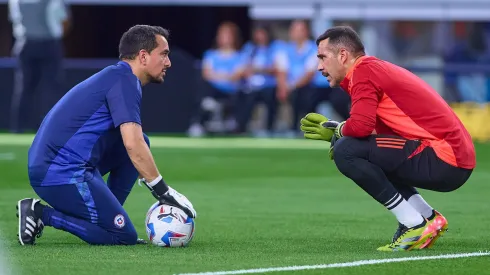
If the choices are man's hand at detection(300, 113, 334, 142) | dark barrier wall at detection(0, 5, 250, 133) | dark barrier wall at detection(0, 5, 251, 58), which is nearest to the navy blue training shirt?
man's hand at detection(300, 113, 334, 142)

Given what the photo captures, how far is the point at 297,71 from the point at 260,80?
81 centimetres

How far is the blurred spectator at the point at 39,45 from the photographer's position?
21.1 meters

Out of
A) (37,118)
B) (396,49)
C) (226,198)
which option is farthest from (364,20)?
(226,198)

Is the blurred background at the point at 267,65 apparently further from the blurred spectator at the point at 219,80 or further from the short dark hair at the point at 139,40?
the short dark hair at the point at 139,40

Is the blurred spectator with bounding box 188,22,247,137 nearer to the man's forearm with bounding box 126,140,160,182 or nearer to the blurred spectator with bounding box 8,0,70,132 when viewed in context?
the blurred spectator with bounding box 8,0,70,132

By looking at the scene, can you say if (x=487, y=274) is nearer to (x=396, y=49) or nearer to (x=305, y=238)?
(x=305, y=238)

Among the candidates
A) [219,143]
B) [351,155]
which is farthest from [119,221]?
[219,143]

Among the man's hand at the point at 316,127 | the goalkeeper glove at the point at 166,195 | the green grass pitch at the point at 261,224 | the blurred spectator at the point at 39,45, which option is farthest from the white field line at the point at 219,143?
the goalkeeper glove at the point at 166,195

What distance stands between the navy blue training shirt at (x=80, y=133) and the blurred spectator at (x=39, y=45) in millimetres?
12612

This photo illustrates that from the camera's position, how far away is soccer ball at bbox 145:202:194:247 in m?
8.44

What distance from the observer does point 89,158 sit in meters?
8.53

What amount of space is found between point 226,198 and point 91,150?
13.2ft

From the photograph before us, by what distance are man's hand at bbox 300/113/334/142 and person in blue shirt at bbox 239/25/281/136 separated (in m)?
14.6

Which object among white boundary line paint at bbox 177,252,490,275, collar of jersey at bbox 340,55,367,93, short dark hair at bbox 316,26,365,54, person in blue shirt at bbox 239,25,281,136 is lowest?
person in blue shirt at bbox 239,25,281,136
